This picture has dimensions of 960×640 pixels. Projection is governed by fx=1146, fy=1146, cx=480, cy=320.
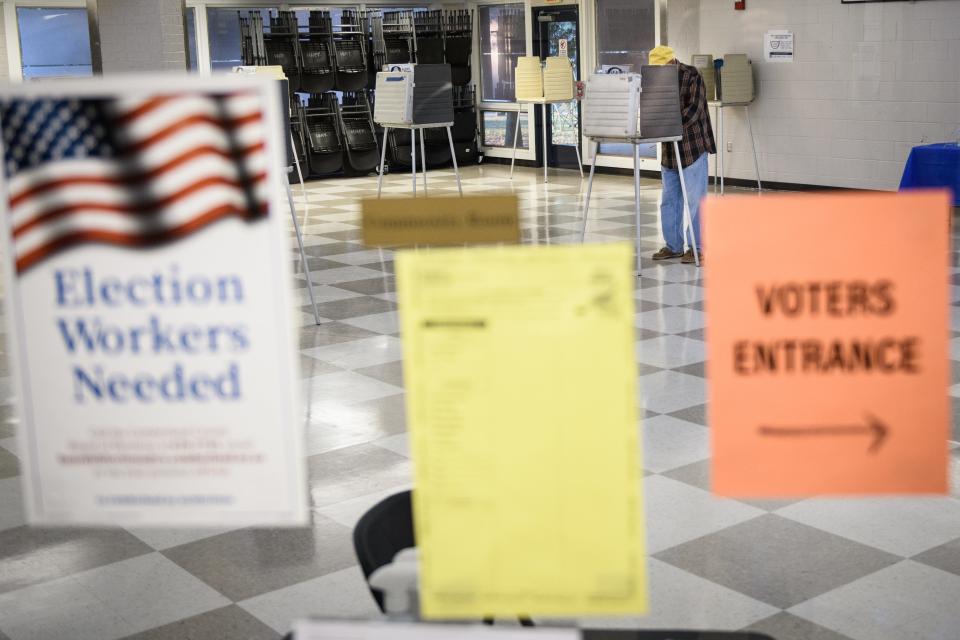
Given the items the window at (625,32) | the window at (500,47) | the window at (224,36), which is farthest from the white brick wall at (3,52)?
the window at (625,32)

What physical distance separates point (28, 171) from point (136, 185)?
0.30 ft

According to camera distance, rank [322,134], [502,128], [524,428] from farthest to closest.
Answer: [502,128], [322,134], [524,428]

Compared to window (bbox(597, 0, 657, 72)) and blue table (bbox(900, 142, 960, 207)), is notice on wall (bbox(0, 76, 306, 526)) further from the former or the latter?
window (bbox(597, 0, 657, 72))

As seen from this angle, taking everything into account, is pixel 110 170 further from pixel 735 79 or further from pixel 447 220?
pixel 735 79

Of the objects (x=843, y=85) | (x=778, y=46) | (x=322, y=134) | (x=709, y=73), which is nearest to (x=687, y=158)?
(x=843, y=85)

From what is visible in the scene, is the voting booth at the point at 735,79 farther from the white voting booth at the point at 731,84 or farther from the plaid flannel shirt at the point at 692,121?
the plaid flannel shirt at the point at 692,121

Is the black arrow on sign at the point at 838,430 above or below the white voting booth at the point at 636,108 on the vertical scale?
below

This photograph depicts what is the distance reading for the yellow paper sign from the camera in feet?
3.31

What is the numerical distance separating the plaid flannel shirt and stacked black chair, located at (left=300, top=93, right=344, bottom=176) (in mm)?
6856

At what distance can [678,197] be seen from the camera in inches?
290

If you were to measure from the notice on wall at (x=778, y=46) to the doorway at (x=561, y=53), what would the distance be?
9.57 feet

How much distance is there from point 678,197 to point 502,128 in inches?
291

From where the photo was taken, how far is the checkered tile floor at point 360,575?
9.32 ft

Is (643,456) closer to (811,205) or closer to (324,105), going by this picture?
(811,205)
